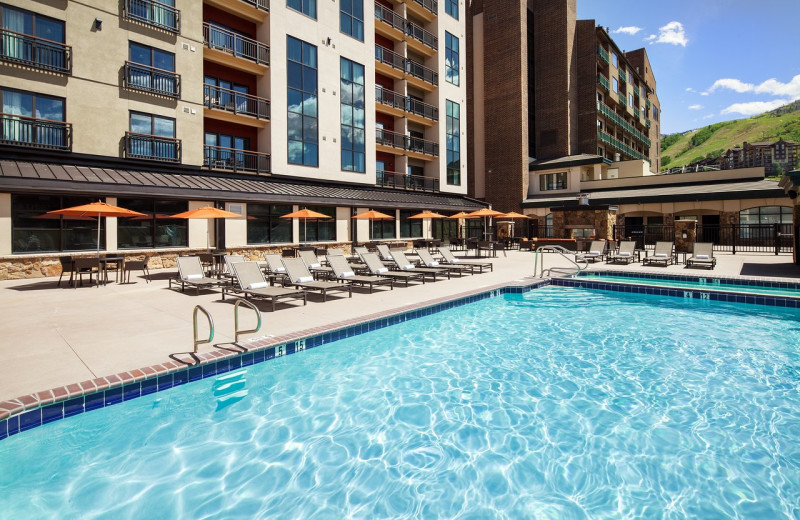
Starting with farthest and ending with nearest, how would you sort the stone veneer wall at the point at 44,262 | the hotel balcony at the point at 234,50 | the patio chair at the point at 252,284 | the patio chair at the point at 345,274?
1. the hotel balcony at the point at 234,50
2. the stone veneer wall at the point at 44,262
3. the patio chair at the point at 345,274
4. the patio chair at the point at 252,284

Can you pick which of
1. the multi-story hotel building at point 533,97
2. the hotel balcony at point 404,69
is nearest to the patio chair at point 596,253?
the multi-story hotel building at point 533,97

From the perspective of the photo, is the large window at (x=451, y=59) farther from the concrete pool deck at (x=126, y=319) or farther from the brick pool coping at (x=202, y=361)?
the brick pool coping at (x=202, y=361)

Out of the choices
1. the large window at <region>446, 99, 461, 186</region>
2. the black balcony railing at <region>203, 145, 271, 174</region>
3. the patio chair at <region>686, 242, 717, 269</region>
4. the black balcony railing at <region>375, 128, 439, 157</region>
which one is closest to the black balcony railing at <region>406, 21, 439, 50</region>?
the large window at <region>446, 99, 461, 186</region>

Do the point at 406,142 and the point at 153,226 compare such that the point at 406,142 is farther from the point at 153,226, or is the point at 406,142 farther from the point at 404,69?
the point at 153,226

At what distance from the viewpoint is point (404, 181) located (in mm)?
29203

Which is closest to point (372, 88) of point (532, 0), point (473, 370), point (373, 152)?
point (373, 152)

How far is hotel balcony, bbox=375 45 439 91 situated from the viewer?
2764 centimetres

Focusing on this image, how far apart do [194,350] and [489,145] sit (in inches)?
1352

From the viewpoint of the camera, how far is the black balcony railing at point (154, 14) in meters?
16.4

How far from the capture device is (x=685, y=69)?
71562mm

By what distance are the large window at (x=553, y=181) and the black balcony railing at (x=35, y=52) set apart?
31.6 meters

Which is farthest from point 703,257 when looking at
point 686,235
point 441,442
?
point 441,442

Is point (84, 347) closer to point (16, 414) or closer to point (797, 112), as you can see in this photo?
point (16, 414)

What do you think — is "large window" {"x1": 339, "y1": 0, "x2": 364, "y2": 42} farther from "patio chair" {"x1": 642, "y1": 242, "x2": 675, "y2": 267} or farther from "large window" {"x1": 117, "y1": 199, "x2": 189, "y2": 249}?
"patio chair" {"x1": 642, "y1": 242, "x2": 675, "y2": 267}
